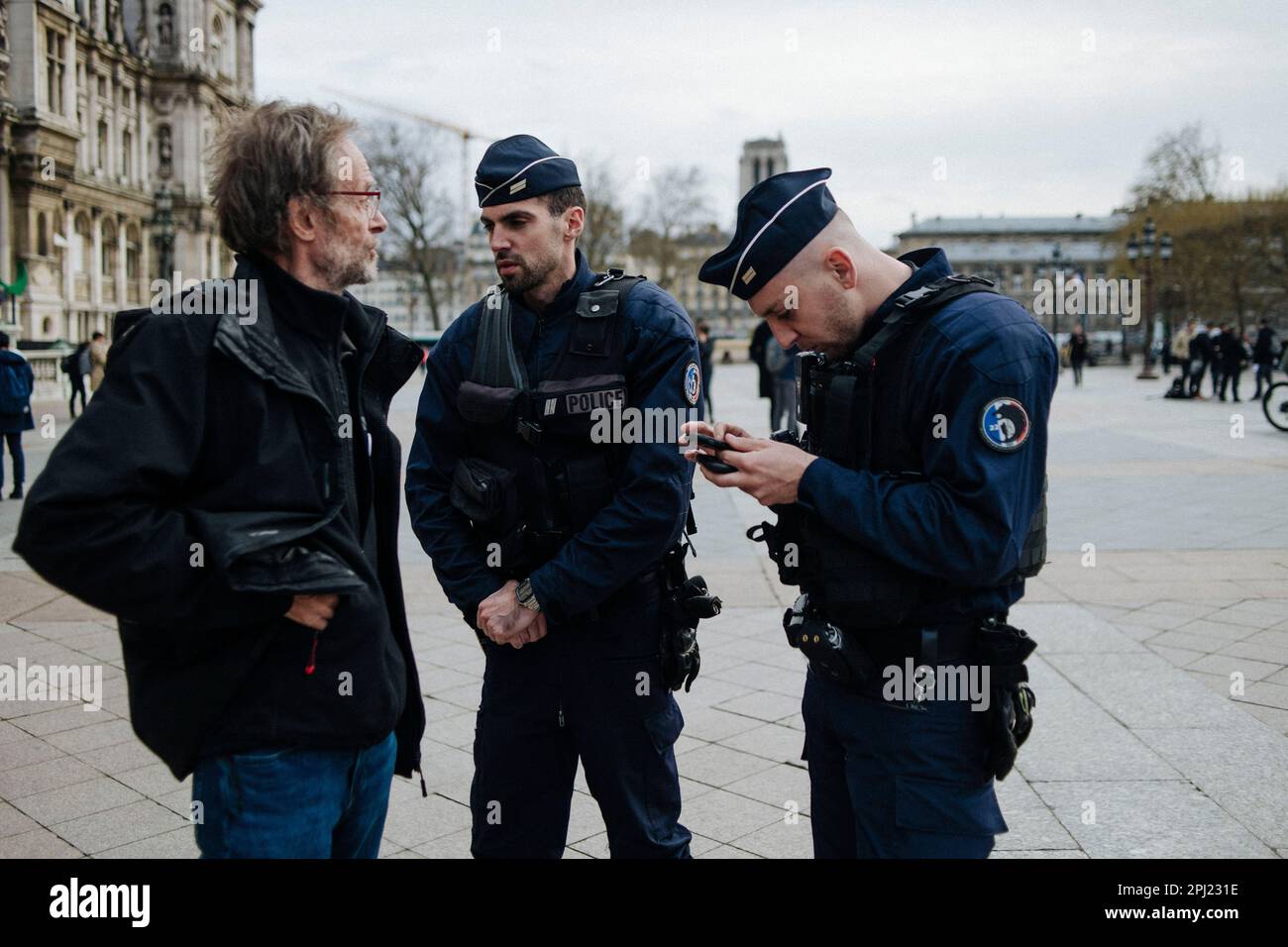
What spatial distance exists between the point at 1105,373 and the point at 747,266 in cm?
4410

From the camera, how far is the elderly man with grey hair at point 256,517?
1.82 meters

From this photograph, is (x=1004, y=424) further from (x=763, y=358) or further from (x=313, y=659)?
(x=763, y=358)

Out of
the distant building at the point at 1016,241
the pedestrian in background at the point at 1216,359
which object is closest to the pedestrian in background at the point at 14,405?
the pedestrian in background at the point at 1216,359

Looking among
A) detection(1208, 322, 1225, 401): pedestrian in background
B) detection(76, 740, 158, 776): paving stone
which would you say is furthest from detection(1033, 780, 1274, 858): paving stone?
detection(1208, 322, 1225, 401): pedestrian in background

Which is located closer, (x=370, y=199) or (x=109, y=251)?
(x=370, y=199)

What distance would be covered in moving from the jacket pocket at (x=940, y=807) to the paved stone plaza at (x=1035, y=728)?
5.09ft

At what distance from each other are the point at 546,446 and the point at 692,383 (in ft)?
1.35

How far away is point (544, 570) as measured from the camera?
8.99 ft

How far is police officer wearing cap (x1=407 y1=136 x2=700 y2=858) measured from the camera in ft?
9.20

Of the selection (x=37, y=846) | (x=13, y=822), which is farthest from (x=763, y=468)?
(x=13, y=822)

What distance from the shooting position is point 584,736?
284 cm

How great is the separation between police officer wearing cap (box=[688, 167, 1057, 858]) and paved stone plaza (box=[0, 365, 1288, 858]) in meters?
1.57

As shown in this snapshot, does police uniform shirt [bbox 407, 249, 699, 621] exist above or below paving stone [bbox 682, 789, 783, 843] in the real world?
above

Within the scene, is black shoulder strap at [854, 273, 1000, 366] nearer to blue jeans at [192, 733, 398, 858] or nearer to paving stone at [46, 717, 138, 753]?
blue jeans at [192, 733, 398, 858]
